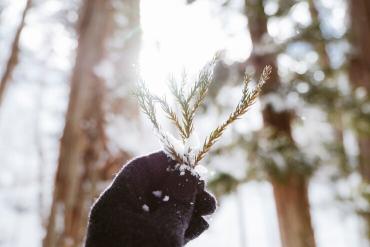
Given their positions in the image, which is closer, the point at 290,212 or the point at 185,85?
the point at 185,85

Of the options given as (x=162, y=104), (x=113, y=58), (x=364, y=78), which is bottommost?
(x=162, y=104)

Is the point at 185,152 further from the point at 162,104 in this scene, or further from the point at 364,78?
the point at 364,78

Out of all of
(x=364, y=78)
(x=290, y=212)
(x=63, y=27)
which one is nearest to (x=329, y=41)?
(x=364, y=78)

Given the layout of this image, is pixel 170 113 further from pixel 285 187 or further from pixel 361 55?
pixel 361 55

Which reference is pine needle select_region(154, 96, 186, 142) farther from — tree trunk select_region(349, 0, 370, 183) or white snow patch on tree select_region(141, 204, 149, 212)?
tree trunk select_region(349, 0, 370, 183)

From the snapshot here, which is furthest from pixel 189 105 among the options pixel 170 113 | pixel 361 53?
pixel 361 53

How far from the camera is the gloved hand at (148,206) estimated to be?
1.01 m

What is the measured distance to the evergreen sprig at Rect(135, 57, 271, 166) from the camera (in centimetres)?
107

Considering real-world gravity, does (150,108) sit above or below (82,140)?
below

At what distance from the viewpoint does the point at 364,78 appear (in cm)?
551

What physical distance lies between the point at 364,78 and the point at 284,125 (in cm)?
127

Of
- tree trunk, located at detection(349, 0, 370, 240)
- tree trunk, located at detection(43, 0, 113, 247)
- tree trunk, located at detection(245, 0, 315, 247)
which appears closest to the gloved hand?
tree trunk, located at detection(43, 0, 113, 247)

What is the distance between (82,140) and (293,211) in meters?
2.51

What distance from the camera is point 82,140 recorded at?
15.5ft
